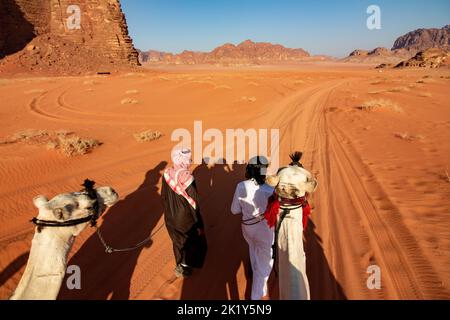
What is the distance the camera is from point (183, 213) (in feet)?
11.9

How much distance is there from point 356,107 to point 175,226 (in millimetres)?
13874

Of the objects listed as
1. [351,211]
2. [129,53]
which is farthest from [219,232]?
[129,53]

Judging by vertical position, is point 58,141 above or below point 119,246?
above

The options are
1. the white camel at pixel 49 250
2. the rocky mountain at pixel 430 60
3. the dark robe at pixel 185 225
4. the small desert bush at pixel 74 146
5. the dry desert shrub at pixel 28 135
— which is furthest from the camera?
the rocky mountain at pixel 430 60

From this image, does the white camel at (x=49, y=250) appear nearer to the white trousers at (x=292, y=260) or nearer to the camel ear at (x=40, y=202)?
the camel ear at (x=40, y=202)

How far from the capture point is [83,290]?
12.1ft

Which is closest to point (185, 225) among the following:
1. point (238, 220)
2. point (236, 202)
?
point (236, 202)

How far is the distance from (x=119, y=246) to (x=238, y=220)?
2.22 meters

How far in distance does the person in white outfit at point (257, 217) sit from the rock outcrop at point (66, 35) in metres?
47.8

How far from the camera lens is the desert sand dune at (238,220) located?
3.74m

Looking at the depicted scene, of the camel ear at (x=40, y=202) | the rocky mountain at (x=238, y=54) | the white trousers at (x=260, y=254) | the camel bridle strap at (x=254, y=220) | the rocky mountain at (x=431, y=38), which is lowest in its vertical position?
the white trousers at (x=260, y=254)

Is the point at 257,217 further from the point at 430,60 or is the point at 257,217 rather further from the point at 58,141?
the point at 430,60

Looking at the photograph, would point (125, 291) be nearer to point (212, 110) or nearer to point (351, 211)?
point (351, 211)

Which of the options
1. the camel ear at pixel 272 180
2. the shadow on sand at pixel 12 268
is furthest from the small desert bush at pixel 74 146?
the camel ear at pixel 272 180
